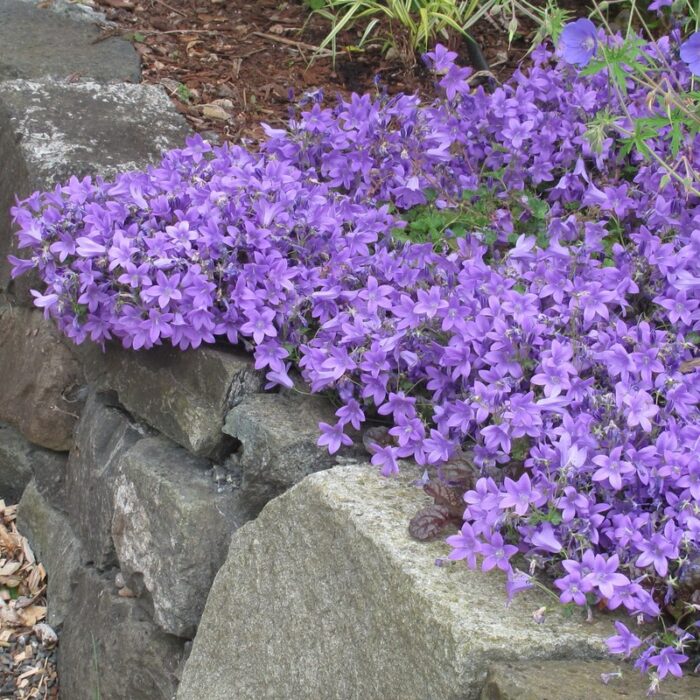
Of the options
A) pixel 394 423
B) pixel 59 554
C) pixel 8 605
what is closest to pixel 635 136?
pixel 394 423

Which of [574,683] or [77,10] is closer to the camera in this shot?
[574,683]

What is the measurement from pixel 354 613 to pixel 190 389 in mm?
778

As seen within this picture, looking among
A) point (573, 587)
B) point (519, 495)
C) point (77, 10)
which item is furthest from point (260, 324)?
point (77, 10)

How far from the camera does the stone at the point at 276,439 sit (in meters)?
2.22

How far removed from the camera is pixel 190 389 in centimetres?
243

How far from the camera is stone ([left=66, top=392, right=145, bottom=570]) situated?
272cm

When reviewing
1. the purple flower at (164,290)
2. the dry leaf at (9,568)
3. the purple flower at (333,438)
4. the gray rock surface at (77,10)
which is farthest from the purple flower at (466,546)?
the gray rock surface at (77,10)

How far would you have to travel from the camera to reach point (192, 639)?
8.18 ft

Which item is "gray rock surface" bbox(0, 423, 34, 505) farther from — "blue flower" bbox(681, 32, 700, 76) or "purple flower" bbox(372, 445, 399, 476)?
"blue flower" bbox(681, 32, 700, 76)

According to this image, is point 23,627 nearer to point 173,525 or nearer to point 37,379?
point 37,379

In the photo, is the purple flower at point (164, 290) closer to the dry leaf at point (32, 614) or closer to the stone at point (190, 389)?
the stone at point (190, 389)

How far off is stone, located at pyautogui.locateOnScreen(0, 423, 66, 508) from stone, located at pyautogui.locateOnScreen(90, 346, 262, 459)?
0.69 m

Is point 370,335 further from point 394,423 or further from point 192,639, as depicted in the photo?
point 192,639

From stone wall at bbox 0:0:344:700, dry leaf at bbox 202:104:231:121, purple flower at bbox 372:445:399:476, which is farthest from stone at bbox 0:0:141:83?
purple flower at bbox 372:445:399:476
